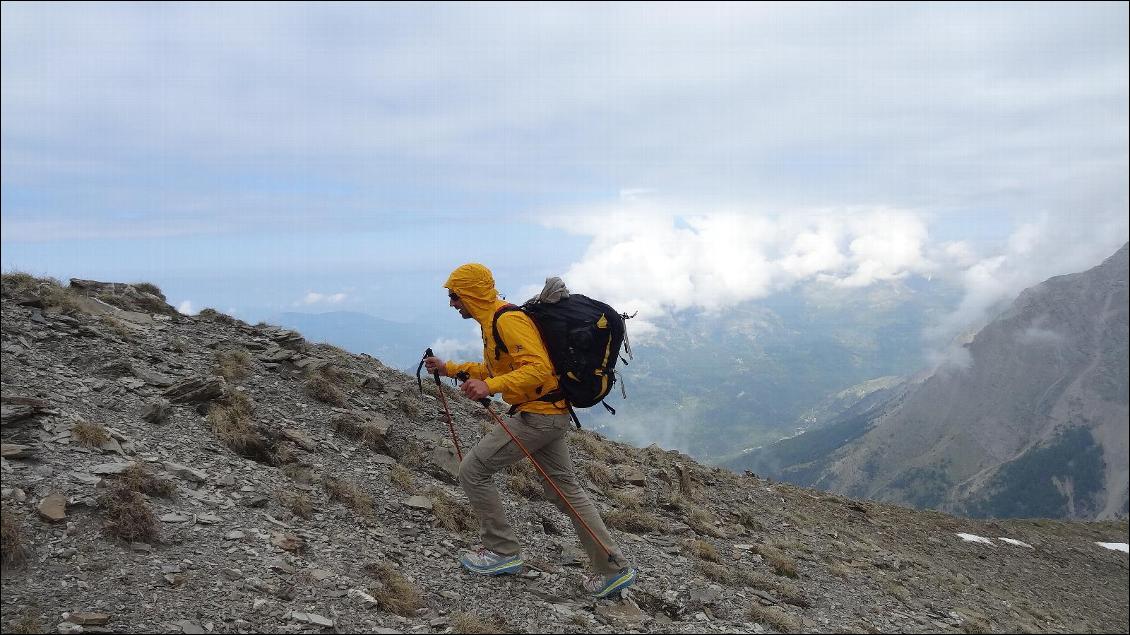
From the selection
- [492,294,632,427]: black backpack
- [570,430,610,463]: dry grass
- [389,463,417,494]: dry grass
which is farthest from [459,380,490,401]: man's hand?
[570,430,610,463]: dry grass

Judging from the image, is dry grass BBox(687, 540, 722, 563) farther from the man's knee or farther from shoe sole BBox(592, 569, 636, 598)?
the man's knee

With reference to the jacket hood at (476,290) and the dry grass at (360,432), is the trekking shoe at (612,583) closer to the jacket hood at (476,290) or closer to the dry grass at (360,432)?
the jacket hood at (476,290)

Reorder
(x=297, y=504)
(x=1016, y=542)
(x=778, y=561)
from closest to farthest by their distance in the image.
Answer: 1. (x=297, y=504)
2. (x=778, y=561)
3. (x=1016, y=542)

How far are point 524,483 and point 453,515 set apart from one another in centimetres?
259

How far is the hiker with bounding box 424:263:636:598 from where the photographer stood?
7934mm

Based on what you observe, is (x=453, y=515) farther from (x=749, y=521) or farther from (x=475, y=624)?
(x=749, y=521)

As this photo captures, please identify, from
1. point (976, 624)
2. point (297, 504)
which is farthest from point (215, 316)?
point (976, 624)

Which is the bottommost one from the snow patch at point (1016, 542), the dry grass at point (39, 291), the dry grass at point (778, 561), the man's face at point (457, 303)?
the snow patch at point (1016, 542)

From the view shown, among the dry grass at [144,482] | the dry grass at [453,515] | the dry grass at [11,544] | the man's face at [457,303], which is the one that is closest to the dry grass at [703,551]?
the dry grass at [453,515]

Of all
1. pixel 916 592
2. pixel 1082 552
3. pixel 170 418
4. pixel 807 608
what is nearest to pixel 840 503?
pixel 916 592

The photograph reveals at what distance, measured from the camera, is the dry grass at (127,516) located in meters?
7.61

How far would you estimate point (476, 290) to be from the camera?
838cm

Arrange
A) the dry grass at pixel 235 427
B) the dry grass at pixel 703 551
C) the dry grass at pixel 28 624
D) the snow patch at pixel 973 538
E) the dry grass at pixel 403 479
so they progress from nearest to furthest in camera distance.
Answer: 1. the dry grass at pixel 28 624
2. the dry grass at pixel 235 427
3. the dry grass at pixel 403 479
4. the dry grass at pixel 703 551
5. the snow patch at pixel 973 538

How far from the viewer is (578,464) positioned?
1669 cm
